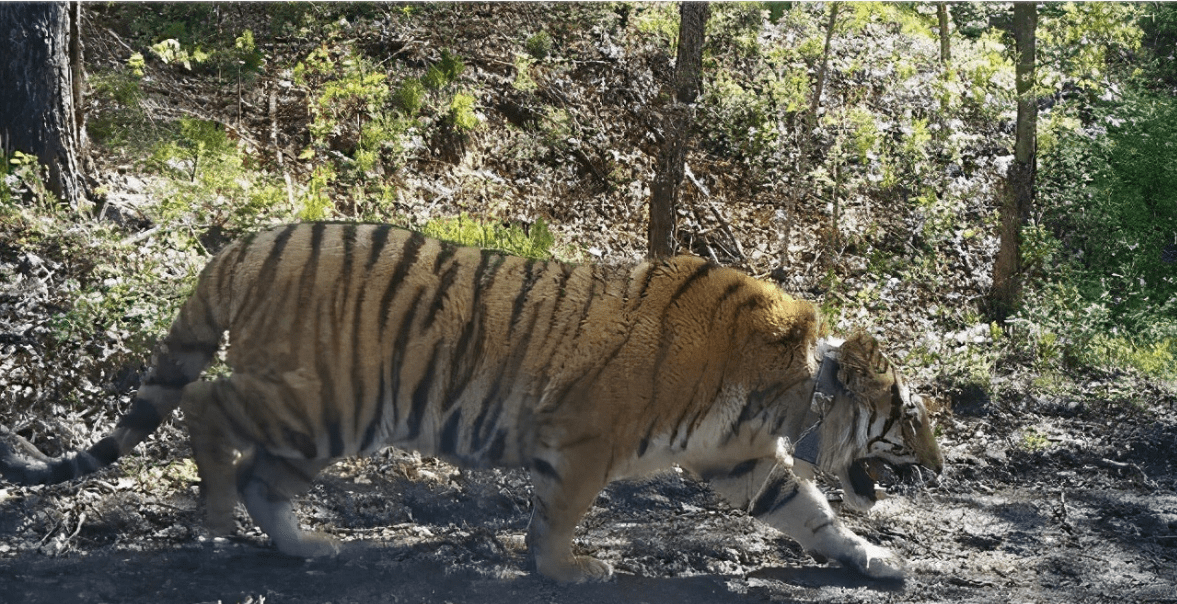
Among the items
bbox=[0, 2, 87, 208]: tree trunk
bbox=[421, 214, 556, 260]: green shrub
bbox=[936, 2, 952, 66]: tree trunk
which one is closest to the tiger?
bbox=[421, 214, 556, 260]: green shrub

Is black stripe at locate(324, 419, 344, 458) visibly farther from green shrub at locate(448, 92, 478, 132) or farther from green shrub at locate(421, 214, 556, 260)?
green shrub at locate(448, 92, 478, 132)

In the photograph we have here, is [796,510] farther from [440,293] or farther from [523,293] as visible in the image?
[440,293]

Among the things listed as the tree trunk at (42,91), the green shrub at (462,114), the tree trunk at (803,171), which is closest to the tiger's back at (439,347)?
the tree trunk at (42,91)

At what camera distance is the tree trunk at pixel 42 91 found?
6.80 m

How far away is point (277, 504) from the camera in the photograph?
4633 mm

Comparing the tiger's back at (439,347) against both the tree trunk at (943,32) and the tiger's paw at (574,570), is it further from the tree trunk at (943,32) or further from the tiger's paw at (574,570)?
the tree trunk at (943,32)

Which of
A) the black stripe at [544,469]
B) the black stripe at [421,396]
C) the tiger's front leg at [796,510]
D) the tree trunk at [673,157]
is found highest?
the tree trunk at [673,157]

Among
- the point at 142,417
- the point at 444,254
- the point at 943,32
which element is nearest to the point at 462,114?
the point at 444,254

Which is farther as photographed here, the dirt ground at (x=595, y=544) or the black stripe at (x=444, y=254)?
the black stripe at (x=444, y=254)

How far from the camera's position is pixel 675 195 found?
838cm

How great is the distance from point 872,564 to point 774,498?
0.48 m

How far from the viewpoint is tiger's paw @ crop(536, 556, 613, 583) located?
456cm

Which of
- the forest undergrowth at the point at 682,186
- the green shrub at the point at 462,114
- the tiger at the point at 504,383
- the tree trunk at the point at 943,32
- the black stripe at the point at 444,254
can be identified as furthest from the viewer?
the tree trunk at the point at 943,32

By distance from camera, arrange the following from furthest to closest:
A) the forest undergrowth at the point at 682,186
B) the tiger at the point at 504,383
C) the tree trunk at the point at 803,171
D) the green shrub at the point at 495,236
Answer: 1. the tree trunk at the point at 803,171
2. the green shrub at the point at 495,236
3. the forest undergrowth at the point at 682,186
4. the tiger at the point at 504,383
